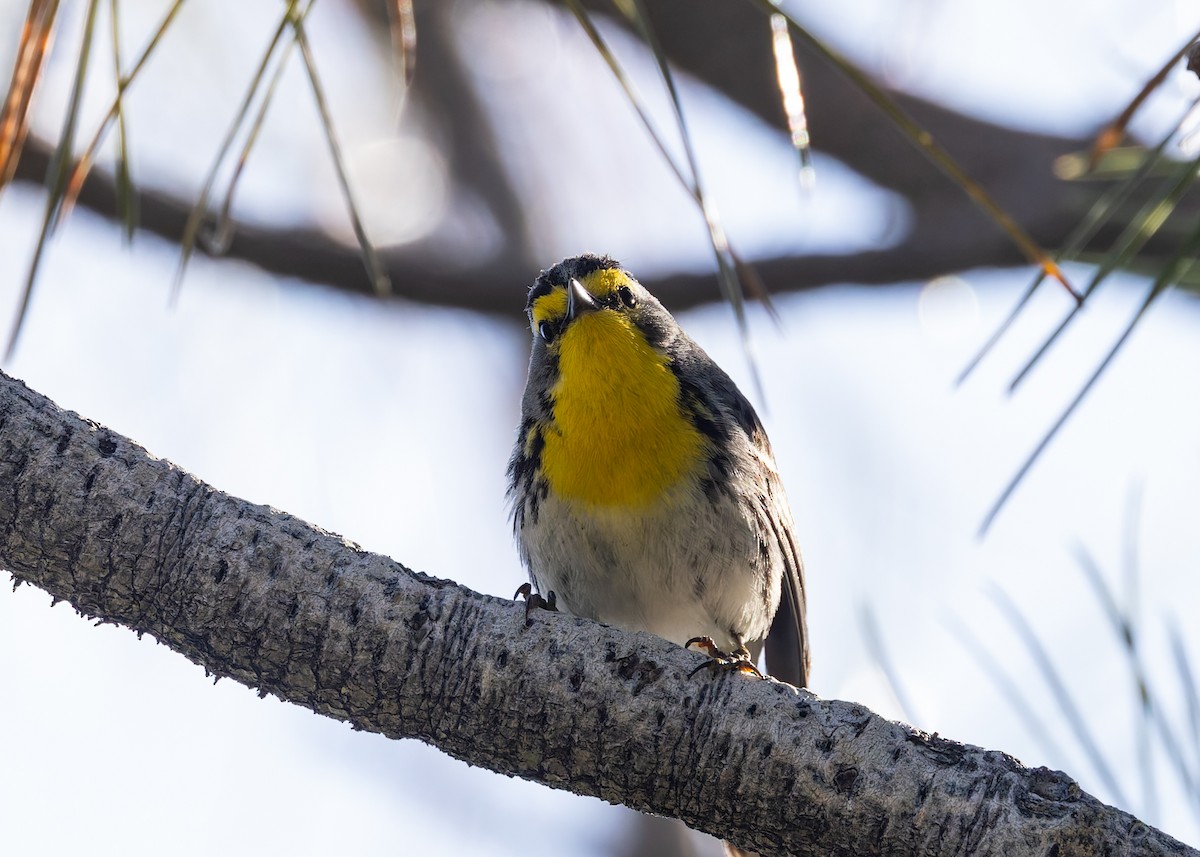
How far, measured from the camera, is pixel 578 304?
135 inches

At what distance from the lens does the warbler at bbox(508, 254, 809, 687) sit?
3.15m

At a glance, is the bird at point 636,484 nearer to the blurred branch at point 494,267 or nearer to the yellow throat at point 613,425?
the yellow throat at point 613,425

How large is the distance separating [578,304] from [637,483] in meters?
0.57

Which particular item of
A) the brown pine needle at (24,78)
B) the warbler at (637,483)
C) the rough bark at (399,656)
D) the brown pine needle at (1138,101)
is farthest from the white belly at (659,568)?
the brown pine needle at (24,78)

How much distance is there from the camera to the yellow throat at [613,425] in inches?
124

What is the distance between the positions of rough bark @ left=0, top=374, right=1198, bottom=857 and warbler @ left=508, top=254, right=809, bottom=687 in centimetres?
102

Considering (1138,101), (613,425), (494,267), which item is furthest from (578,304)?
(1138,101)

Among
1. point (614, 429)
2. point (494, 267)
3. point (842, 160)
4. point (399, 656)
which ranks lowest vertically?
point (399, 656)

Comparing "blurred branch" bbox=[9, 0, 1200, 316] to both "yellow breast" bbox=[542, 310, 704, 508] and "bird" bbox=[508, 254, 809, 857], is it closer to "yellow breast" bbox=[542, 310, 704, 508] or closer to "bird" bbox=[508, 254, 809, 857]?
"bird" bbox=[508, 254, 809, 857]

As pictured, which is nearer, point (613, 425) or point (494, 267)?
point (613, 425)

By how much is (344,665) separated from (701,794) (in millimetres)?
580

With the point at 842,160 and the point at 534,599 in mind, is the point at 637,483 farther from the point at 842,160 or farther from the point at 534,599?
the point at 842,160

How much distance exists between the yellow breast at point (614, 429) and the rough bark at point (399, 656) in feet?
3.62

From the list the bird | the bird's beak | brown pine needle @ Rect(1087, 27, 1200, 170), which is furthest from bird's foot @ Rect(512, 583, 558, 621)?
brown pine needle @ Rect(1087, 27, 1200, 170)
